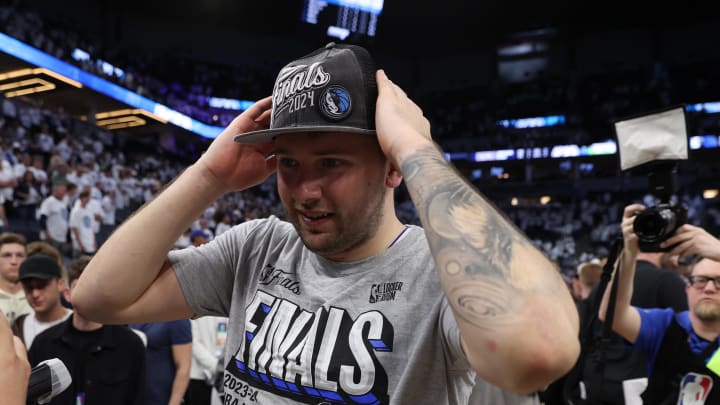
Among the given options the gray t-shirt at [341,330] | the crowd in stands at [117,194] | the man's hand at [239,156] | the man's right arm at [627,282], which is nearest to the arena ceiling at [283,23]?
the crowd in stands at [117,194]

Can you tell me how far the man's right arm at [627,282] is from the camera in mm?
2135

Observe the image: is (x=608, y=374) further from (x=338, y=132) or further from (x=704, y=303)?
(x=338, y=132)

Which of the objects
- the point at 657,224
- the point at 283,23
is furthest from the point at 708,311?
the point at 283,23

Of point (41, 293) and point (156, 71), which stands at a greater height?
point (156, 71)

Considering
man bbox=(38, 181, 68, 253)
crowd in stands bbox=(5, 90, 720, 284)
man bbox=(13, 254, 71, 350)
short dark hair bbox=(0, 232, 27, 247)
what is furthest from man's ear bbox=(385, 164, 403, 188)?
man bbox=(38, 181, 68, 253)

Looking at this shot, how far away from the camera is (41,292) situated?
9.91 ft

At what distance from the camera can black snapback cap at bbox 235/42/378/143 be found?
114 centimetres

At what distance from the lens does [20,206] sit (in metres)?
8.40

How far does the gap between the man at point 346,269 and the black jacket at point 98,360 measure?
1597mm

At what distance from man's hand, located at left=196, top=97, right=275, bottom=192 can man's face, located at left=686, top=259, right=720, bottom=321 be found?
1847mm

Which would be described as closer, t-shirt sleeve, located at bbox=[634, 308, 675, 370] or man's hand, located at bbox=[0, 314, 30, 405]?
man's hand, located at bbox=[0, 314, 30, 405]

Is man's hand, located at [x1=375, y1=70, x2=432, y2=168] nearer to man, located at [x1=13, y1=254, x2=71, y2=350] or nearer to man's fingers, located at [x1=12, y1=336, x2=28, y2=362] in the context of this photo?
man's fingers, located at [x1=12, y1=336, x2=28, y2=362]

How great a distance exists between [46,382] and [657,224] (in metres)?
1.83

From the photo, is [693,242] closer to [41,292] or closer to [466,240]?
[466,240]
